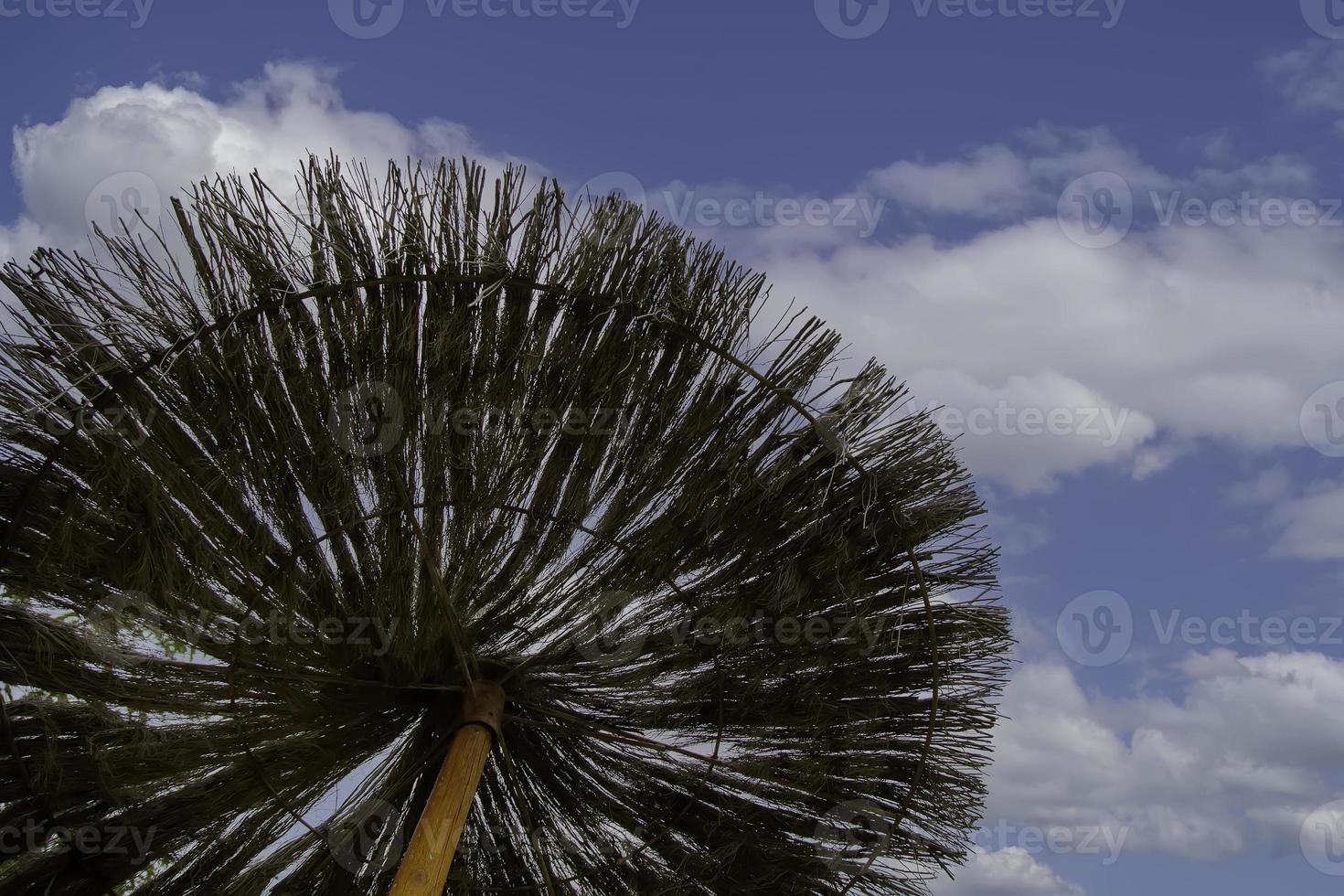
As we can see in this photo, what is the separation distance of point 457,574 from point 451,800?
26.7 inches

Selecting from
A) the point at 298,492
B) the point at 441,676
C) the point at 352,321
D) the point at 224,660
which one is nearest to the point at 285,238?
the point at 352,321

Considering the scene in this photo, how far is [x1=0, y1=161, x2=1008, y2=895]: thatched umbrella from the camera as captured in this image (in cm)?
283

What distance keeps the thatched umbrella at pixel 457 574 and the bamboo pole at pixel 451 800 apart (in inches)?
0.4

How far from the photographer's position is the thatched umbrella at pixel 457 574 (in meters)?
2.83

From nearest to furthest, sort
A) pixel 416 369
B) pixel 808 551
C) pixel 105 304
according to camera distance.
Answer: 1. pixel 105 304
2. pixel 416 369
3. pixel 808 551

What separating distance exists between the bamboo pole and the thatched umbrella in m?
0.01

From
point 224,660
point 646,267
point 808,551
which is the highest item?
point 646,267

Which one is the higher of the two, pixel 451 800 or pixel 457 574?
pixel 457 574

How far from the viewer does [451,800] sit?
3.13m

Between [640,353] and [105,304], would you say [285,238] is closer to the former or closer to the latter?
[105,304]

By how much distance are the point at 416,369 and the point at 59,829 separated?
5.88 feet

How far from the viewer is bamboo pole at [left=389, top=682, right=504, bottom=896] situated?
297 cm

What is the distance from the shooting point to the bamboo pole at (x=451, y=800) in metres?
2.97

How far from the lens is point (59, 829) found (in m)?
3.14
